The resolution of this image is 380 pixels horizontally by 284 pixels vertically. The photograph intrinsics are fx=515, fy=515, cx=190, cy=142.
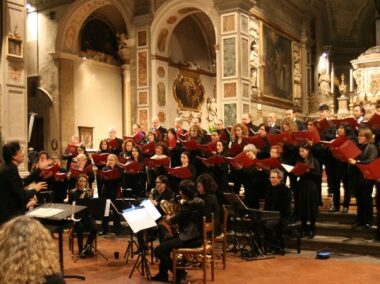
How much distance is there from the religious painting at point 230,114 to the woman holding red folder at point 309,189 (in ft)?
21.3

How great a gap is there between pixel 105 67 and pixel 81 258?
1192 centimetres

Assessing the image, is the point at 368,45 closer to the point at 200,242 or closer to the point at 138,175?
the point at 138,175

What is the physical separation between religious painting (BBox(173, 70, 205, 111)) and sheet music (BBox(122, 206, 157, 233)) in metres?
12.0

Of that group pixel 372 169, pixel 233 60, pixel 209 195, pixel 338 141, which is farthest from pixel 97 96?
pixel 372 169

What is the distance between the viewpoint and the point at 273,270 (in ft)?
→ 21.7

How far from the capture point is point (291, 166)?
26.4 feet

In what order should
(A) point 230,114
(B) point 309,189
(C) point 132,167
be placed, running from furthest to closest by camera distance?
(A) point 230,114 → (C) point 132,167 → (B) point 309,189

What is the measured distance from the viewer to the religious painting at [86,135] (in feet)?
57.7

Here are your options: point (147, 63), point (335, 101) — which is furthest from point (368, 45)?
point (147, 63)

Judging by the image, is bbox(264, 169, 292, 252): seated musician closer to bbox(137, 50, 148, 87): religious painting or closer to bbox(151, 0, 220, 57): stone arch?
bbox(151, 0, 220, 57): stone arch

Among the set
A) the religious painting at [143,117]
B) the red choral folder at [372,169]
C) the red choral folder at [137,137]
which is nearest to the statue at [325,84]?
the religious painting at [143,117]

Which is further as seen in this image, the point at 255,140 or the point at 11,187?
the point at 255,140

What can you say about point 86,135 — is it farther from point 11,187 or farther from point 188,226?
point 11,187

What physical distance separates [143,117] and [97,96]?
2.84 meters
